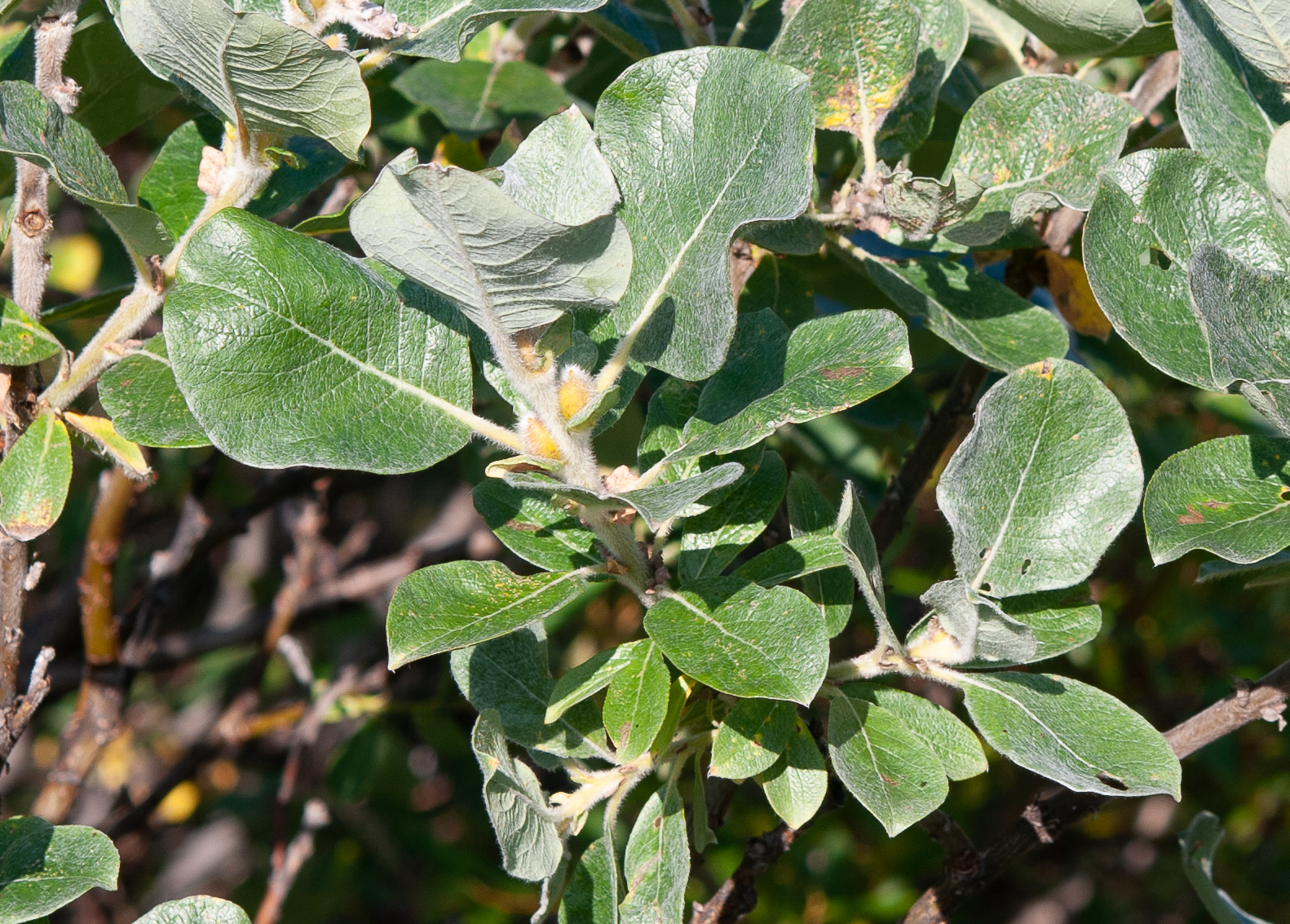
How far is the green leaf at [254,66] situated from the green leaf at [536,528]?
290mm

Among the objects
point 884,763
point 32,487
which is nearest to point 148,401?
point 32,487

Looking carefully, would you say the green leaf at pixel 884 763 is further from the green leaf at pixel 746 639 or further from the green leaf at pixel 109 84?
the green leaf at pixel 109 84

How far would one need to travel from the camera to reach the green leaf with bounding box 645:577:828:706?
78 centimetres

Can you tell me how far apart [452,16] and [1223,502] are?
692 mm

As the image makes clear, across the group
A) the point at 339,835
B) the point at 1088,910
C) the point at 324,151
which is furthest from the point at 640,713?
the point at 1088,910

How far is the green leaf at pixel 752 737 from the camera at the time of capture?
89 centimetres

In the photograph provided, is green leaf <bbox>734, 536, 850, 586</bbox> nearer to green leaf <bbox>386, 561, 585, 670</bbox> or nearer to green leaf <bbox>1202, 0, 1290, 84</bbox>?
green leaf <bbox>386, 561, 585, 670</bbox>

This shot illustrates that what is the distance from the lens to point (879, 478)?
1740 millimetres

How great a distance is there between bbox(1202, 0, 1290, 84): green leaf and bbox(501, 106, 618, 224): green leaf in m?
0.49

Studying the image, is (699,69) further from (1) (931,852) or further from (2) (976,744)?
(1) (931,852)

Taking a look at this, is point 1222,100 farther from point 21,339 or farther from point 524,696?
point 21,339

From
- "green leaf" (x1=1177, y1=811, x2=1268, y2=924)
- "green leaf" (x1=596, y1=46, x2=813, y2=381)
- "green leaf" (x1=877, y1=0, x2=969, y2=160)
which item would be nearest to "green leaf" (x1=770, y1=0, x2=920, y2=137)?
"green leaf" (x1=877, y1=0, x2=969, y2=160)

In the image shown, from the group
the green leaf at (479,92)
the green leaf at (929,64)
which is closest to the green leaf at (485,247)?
the green leaf at (929,64)

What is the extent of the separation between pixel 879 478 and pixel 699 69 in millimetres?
1003
